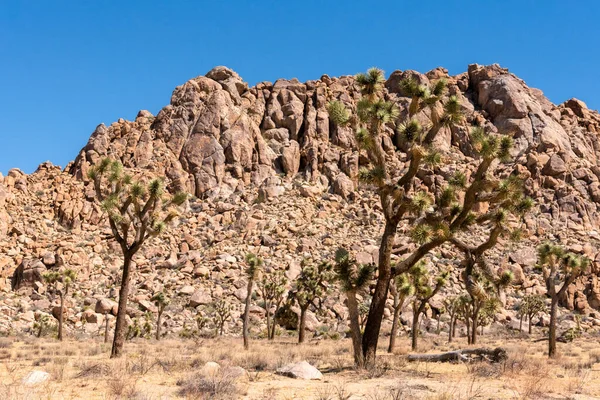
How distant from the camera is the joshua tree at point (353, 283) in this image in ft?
42.0

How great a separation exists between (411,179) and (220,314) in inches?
1073

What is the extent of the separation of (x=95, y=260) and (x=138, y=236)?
116 ft

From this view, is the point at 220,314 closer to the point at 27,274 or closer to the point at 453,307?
the point at 453,307

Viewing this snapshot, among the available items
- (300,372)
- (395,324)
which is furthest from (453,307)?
(300,372)

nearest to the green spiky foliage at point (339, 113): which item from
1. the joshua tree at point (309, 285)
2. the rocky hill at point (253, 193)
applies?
the joshua tree at point (309, 285)

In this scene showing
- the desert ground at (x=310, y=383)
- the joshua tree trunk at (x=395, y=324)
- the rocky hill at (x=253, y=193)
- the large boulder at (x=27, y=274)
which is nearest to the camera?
the desert ground at (x=310, y=383)

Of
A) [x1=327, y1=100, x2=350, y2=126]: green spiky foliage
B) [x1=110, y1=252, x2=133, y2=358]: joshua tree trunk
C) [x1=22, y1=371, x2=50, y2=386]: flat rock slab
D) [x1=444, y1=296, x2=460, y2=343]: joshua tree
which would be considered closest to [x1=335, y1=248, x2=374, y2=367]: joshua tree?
[x1=327, y1=100, x2=350, y2=126]: green spiky foliage

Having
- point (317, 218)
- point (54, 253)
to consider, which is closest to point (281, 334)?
point (317, 218)

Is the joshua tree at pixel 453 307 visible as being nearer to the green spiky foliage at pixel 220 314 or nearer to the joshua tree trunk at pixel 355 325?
the green spiky foliage at pixel 220 314

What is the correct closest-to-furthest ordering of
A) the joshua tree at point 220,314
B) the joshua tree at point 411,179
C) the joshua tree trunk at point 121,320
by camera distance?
1. the joshua tree at point 411,179
2. the joshua tree trunk at point 121,320
3. the joshua tree at point 220,314

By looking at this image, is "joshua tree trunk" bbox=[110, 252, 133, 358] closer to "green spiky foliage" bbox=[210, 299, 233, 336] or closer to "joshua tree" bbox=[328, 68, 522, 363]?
"joshua tree" bbox=[328, 68, 522, 363]

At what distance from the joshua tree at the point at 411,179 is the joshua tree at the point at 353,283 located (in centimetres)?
25

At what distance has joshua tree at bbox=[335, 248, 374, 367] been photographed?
504 inches

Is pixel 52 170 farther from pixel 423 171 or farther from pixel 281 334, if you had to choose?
pixel 423 171
